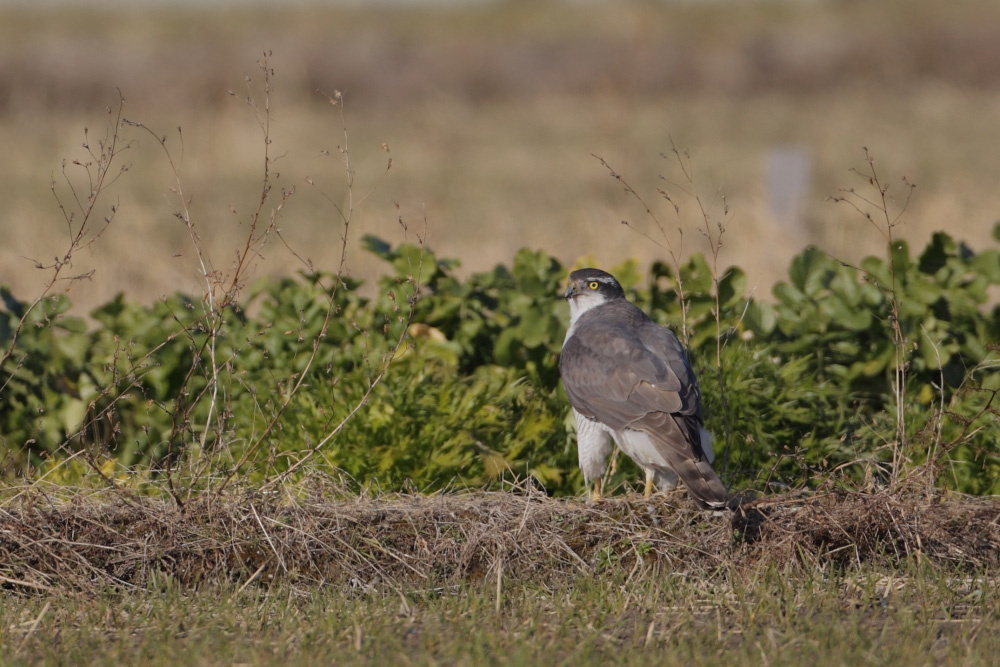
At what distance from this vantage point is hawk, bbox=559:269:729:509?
4227 mm

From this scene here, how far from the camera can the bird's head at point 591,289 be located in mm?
5062

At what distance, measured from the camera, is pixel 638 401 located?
14.3ft

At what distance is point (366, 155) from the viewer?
1781 cm

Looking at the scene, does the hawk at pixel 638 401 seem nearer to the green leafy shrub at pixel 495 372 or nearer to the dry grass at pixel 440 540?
the dry grass at pixel 440 540

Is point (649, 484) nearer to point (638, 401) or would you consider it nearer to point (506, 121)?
point (638, 401)

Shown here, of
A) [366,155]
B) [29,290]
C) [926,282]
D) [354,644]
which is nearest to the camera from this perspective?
[354,644]

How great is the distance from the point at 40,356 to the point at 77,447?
1.58 feet

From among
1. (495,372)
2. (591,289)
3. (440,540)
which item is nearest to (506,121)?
(495,372)

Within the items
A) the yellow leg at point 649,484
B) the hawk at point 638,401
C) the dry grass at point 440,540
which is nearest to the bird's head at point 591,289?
the hawk at point 638,401

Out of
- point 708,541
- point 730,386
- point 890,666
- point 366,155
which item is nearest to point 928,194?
point 366,155

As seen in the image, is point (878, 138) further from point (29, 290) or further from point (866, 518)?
point (866, 518)

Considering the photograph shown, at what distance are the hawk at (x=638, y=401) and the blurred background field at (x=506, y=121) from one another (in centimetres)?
410

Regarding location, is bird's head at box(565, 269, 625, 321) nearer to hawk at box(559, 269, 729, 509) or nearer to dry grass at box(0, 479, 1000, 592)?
hawk at box(559, 269, 729, 509)

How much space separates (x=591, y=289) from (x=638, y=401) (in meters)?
0.86
